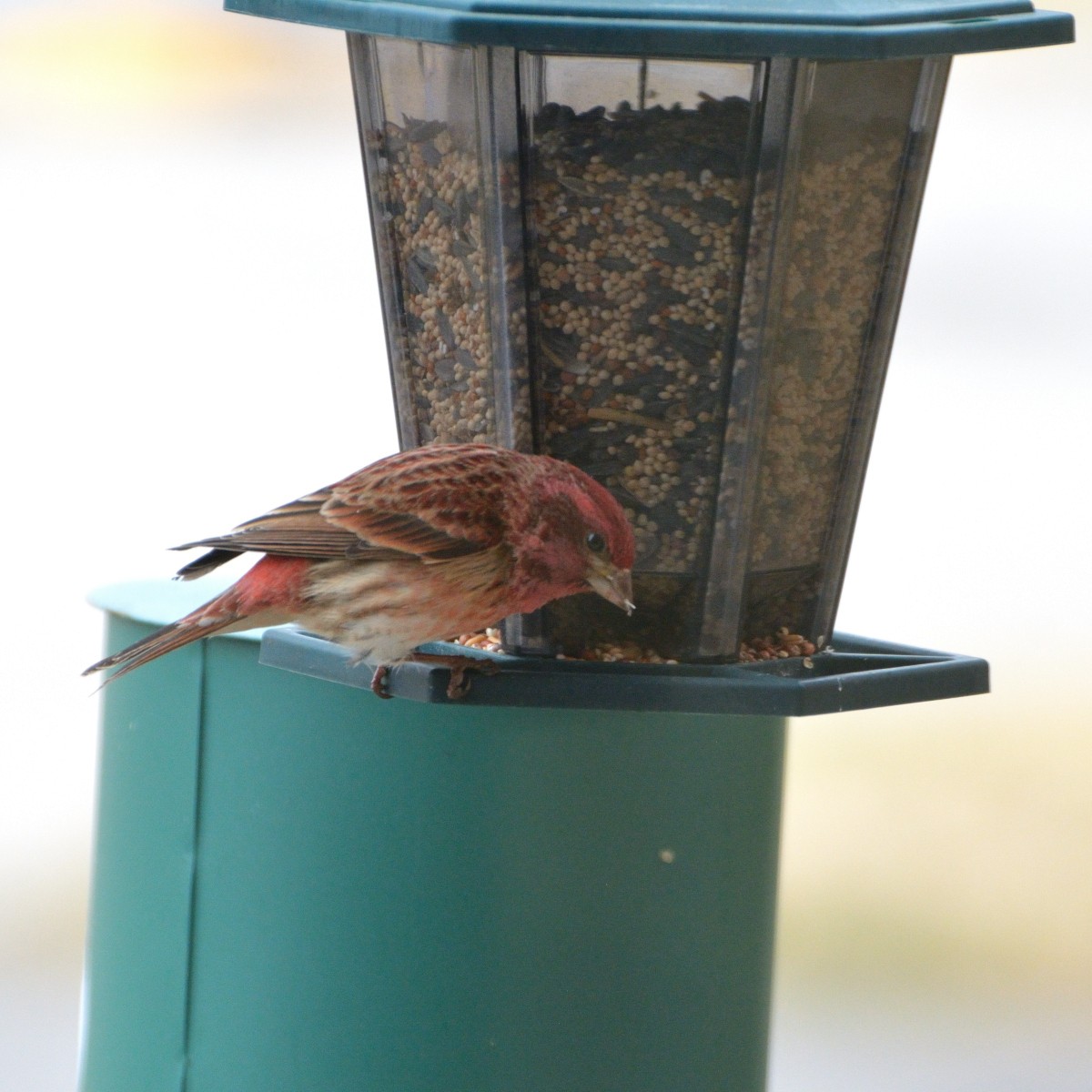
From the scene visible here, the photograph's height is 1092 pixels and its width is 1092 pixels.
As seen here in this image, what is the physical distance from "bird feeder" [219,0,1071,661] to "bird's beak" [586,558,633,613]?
0.19 m

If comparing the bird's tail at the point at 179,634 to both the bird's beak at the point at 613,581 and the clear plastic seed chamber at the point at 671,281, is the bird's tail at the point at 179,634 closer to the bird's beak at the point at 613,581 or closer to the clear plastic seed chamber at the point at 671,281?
the clear plastic seed chamber at the point at 671,281

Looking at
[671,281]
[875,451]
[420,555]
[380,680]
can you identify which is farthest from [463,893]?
[875,451]

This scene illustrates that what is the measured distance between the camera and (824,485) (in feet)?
12.6

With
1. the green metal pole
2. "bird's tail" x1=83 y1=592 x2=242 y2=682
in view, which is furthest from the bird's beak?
"bird's tail" x1=83 y1=592 x2=242 y2=682

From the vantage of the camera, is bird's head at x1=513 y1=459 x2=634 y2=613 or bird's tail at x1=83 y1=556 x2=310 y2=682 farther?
bird's tail at x1=83 y1=556 x2=310 y2=682

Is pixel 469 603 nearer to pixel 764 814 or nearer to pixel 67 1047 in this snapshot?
pixel 764 814

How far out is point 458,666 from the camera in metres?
3.52

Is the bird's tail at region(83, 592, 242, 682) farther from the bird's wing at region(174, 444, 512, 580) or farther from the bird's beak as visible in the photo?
the bird's beak

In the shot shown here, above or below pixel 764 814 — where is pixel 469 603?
above

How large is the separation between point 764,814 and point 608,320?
115 cm

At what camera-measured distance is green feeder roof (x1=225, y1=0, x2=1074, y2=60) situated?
3.07m

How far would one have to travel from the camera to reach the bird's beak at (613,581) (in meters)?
3.54

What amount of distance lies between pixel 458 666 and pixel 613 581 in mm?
345

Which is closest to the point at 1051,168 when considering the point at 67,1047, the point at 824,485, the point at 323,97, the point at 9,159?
the point at 323,97
